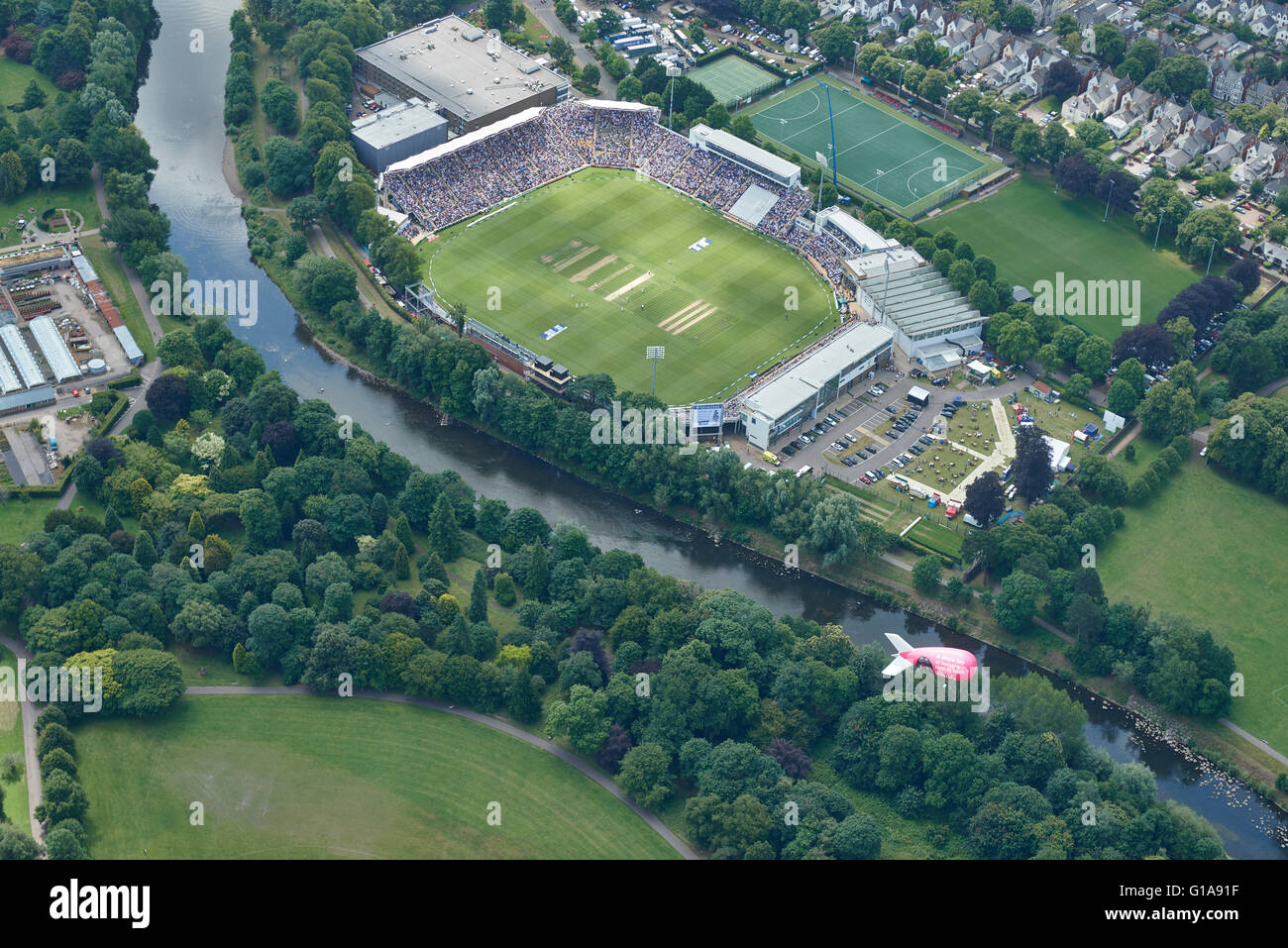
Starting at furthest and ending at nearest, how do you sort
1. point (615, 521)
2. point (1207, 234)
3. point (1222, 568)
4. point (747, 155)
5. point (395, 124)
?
1. point (395, 124)
2. point (747, 155)
3. point (1207, 234)
4. point (615, 521)
5. point (1222, 568)

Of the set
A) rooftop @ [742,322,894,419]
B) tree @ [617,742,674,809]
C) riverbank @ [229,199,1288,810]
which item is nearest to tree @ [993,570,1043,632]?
riverbank @ [229,199,1288,810]

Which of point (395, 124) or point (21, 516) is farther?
point (395, 124)

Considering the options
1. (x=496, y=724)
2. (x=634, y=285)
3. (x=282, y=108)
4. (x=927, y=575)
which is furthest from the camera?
(x=282, y=108)

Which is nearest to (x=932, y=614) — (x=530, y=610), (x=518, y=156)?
(x=530, y=610)

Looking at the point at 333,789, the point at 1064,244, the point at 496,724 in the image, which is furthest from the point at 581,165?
the point at 333,789

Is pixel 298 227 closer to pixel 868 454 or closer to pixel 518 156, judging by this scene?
pixel 518 156

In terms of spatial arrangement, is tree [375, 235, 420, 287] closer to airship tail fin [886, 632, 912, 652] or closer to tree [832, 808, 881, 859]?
airship tail fin [886, 632, 912, 652]

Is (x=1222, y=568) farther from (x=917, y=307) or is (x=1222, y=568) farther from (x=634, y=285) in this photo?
(x=634, y=285)
